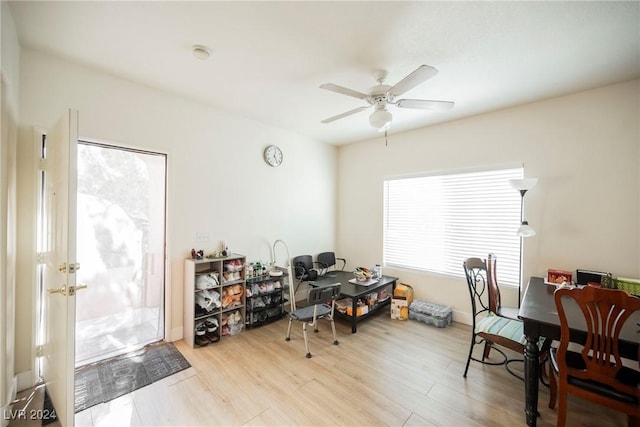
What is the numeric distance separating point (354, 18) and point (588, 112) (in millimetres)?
2747

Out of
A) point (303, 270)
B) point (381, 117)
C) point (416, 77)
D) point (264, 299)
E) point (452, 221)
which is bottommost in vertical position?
point (264, 299)

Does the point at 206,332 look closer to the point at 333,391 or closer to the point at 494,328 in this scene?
the point at 333,391

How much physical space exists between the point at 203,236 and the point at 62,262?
153 centimetres

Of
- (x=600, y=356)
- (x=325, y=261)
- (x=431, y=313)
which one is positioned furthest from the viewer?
(x=325, y=261)

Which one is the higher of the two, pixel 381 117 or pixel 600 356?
pixel 381 117

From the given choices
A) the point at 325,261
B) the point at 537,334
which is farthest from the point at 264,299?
the point at 537,334

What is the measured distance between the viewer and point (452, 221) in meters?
3.66

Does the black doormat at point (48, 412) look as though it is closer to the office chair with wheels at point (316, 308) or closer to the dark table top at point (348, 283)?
the office chair with wheels at point (316, 308)

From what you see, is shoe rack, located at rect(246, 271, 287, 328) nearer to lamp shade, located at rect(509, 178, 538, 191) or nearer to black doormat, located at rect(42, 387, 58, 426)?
black doormat, located at rect(42, 387, 58, 426)

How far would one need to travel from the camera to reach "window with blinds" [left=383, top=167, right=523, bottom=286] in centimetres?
320

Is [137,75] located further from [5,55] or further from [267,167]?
[267,167]

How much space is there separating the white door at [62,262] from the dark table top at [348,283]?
8.34ft

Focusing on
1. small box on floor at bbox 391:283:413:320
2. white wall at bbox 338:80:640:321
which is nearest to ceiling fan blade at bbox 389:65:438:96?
white wall at bbox 338:80:640:321

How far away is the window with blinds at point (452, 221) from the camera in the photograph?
3195 mm
